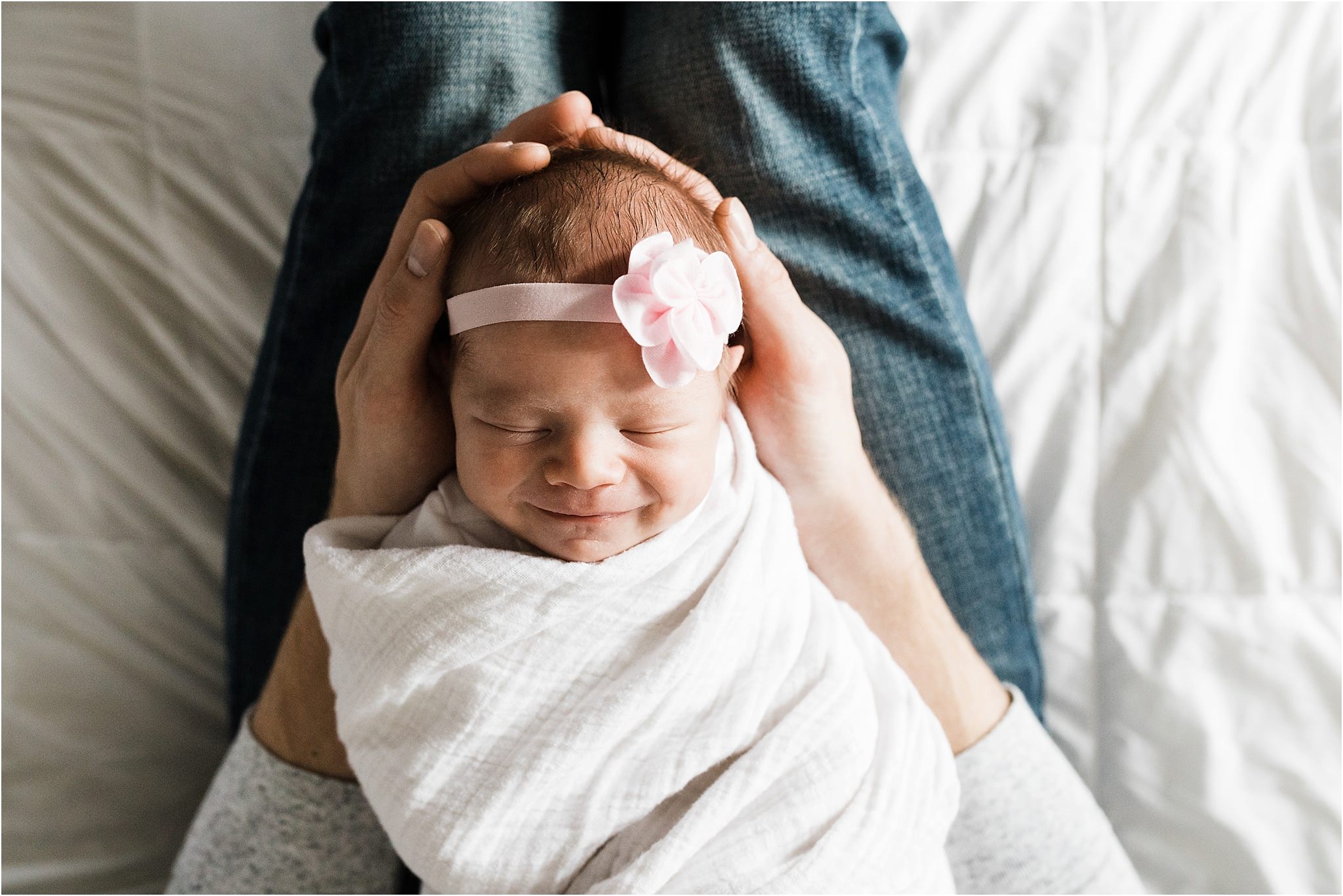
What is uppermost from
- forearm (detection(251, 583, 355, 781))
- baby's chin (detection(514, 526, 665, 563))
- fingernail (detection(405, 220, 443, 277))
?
fingernail (detection(405, 220, 443, 277))

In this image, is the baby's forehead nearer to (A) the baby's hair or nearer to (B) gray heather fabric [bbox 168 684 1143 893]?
(A) the baby's hair

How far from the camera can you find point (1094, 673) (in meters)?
1.16

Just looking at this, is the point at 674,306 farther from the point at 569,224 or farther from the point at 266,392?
the point at 266,392

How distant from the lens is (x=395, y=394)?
901 mm

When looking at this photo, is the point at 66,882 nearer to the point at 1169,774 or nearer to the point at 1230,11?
the point at 1169,774

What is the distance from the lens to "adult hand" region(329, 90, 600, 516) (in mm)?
834

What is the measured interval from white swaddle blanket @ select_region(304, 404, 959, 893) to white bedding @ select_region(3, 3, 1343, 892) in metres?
0.45

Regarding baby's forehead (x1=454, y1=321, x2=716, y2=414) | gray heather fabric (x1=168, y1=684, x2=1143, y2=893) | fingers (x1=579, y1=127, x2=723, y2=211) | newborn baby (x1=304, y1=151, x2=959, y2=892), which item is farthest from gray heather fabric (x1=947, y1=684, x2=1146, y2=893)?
fingers (x1=579, y1=127, x2=723, y2=211)

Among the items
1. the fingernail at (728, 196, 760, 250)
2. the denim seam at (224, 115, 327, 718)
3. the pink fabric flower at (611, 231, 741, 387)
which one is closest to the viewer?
the pink fabric flower at (611, 231, 741, 387)

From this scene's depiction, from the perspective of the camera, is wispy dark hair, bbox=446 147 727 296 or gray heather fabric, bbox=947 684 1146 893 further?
gray heather fabric, bbox=947 684 1146 893

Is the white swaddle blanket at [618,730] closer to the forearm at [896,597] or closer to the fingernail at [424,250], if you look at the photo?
the forearm at [896,597]

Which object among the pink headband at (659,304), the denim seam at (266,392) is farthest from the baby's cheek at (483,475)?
the denim seam at (266,392)

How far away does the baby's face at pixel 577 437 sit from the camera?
79cm

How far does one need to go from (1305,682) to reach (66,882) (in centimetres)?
156
